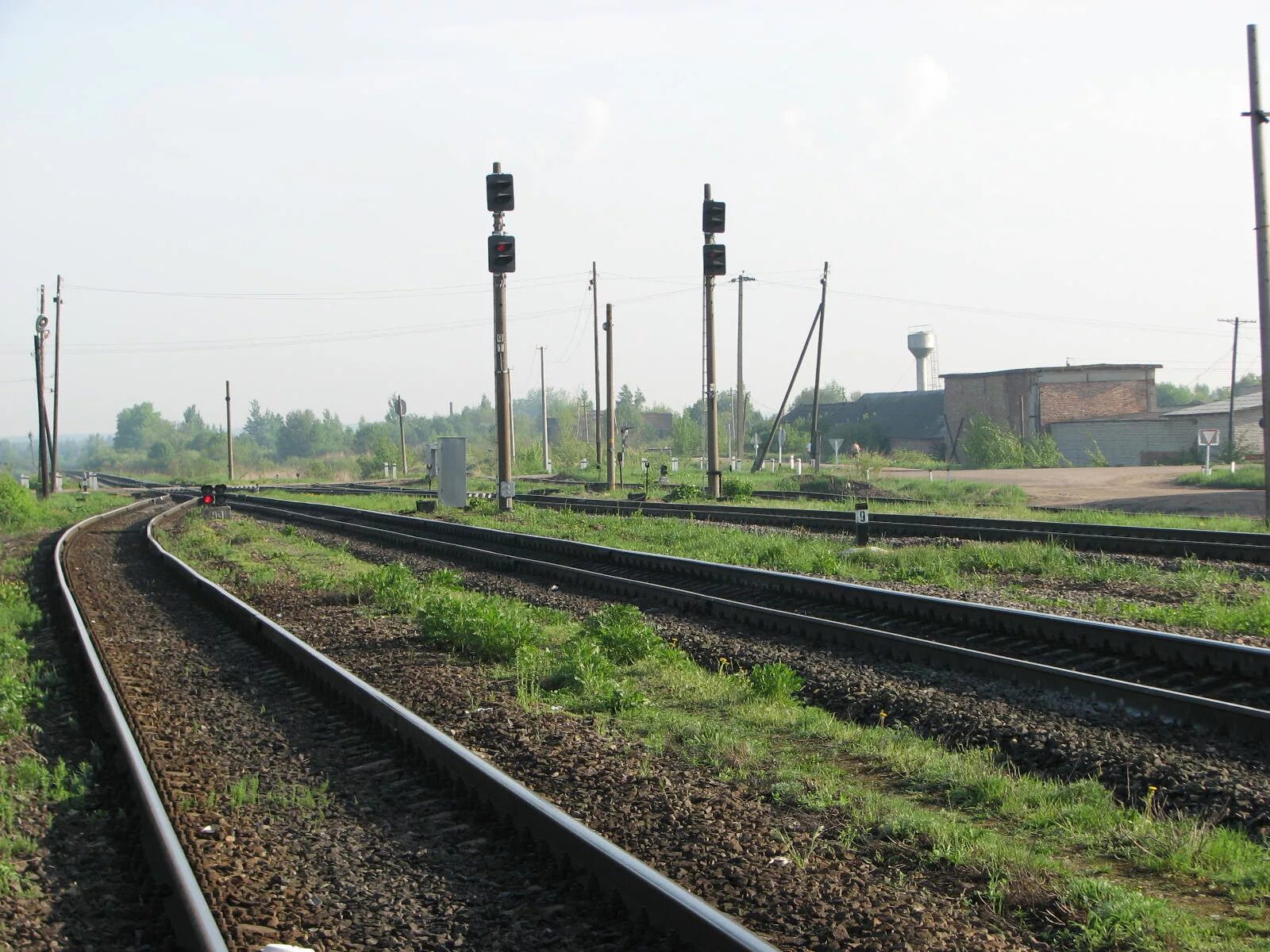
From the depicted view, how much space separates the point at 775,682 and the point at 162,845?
4760 mm

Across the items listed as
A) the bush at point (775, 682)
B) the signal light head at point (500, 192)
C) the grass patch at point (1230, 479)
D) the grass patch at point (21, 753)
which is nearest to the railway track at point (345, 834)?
the grass patch at point (21, 753)

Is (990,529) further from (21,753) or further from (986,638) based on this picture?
(21,753)

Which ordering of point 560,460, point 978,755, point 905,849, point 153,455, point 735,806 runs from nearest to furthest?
point 905,849
point 735,806
point 978,755
point 560,460
point 153,455

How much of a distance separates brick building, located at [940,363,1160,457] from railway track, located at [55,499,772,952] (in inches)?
2628

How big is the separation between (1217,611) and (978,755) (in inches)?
217

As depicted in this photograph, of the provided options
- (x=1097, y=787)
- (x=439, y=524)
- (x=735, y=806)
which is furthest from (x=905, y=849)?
(x=439, y=524)

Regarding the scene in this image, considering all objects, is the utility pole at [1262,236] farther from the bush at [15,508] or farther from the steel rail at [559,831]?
the bush at [15,508]

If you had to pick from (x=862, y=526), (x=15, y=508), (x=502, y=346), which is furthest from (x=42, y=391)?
(x=862, y=526)

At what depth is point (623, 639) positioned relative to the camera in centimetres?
1043

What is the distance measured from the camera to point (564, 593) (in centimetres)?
1567

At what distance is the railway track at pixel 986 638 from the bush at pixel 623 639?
169 cm

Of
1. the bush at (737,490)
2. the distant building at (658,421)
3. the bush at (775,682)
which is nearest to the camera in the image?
the bush at (775,682)

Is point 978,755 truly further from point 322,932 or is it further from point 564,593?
point 564,593

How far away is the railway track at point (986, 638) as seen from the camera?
26.2 feet
